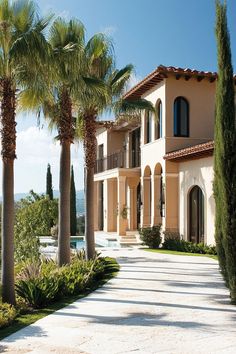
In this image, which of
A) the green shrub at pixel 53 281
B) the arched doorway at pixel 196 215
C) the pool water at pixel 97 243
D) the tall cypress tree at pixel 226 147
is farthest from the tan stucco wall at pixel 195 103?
the tall cypress tree at pixel 226 147

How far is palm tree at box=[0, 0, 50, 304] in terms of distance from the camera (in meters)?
9.72

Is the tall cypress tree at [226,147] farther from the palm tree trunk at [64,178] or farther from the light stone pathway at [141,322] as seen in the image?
the palm tree trunk at [64,178]

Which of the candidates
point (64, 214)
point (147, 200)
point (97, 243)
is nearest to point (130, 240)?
point (147, 200)

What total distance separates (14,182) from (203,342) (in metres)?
5.01

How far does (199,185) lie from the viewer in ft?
68.5

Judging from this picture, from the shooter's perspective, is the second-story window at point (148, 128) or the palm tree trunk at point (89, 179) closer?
the palm tree trunk at point (89, 179)

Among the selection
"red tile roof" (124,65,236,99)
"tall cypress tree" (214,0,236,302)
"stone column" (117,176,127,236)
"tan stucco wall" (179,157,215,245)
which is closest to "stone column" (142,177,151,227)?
"stone column" (117,176,127,236)

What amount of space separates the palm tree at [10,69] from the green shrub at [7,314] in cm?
49

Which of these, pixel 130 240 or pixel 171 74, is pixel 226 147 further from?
pixel 130 240

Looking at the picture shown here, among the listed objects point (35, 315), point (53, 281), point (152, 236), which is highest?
point (152, 236)

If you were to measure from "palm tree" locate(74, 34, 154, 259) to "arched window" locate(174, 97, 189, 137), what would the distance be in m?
6.60

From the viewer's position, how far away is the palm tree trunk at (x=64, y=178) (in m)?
13.8

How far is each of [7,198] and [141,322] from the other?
366 cm

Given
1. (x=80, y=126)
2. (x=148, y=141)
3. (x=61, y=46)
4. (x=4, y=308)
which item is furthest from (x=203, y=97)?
(x=4, y=308)
